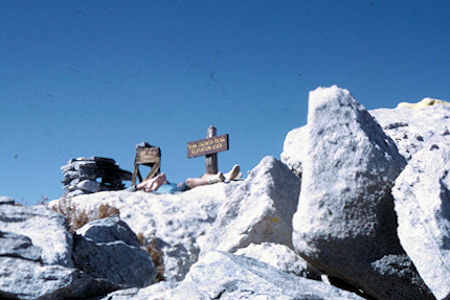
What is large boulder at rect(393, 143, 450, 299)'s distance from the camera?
3010 millimetres

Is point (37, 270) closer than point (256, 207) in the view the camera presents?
Yes

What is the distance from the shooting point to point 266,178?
5.07 metres

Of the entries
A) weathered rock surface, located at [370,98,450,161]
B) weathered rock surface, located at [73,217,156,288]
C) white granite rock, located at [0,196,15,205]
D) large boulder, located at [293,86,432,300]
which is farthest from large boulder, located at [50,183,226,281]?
large boulder, located at [293,86,432,300]

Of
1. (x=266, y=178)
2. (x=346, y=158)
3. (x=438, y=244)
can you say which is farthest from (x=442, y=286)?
(x=266, y=178)

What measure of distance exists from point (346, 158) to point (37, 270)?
9.72 feet

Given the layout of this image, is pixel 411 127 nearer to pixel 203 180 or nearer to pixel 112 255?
pixel 112 255

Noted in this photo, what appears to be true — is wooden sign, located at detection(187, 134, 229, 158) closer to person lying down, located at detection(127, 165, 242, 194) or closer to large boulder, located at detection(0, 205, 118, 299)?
person lying down, located at detection(127, 165, 242, 194)

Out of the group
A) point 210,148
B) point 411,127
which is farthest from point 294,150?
point 210,148

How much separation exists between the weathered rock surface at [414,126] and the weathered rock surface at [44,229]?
427cm

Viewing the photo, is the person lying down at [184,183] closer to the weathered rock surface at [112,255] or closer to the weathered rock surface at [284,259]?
the weathered rock surface at [112,255]

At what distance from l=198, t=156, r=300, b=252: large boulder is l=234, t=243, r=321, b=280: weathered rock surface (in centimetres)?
29

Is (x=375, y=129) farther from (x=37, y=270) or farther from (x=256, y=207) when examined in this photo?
(x=37, y=270)

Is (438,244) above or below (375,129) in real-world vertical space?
below

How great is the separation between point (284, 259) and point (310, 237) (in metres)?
0.66
